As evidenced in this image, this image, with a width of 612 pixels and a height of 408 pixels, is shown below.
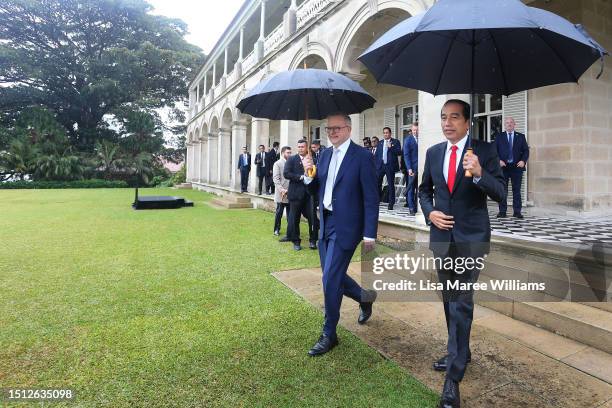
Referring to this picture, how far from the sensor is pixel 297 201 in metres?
6.93

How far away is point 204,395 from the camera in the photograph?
7.86 ft

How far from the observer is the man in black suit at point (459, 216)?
232 centimetres

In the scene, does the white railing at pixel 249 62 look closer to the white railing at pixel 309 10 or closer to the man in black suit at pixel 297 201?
the white railing at pixel 309 10

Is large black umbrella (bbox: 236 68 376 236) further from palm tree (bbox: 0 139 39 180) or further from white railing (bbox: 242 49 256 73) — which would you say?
palm tree (bbox: 0 139 39 180)

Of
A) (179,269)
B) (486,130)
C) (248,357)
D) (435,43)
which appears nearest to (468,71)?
(435,43)

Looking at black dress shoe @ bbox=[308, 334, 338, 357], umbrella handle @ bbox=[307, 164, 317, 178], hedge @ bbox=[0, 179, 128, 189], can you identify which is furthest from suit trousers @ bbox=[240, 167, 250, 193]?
hedge @ bbox=[0, 179, 128, 189]

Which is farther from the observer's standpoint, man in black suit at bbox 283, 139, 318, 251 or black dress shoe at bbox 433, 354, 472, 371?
man in black suit at bbox 283, 139, 318, 251

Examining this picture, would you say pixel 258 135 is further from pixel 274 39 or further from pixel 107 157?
pixel 107 157

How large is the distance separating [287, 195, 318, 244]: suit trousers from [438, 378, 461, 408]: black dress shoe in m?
4.57

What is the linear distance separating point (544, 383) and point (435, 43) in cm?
240

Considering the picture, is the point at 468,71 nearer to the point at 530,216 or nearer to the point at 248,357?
the point at 248,357

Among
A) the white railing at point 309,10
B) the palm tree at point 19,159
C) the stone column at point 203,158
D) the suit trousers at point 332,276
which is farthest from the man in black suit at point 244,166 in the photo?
the palm tree at point 19,159

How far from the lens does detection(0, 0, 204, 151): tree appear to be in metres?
31.2

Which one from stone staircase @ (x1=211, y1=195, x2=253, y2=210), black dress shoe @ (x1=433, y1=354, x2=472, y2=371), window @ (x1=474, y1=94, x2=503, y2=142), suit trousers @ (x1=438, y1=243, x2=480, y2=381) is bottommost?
black dress shoe @ (x1=433, y1=354, x2=472, y2=371)
